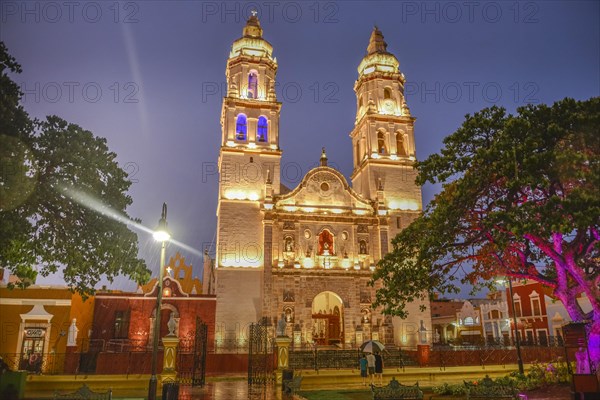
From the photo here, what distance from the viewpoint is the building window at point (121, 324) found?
29.3 meters

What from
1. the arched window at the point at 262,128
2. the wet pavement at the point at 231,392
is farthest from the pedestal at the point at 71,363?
the arched window at the point at 262,128

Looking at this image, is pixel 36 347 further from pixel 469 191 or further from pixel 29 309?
pixel 469 191

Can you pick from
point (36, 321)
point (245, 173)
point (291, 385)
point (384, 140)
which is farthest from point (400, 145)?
point (36, 321)

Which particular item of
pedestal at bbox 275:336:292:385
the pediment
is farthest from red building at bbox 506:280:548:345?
pedestal at bbox 275:336:292:385

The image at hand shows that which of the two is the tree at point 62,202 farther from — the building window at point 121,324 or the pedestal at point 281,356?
the building window at point 121,324

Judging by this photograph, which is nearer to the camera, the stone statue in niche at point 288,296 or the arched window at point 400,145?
the stone statue in niche at point 288,296

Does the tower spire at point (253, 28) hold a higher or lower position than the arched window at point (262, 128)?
higher

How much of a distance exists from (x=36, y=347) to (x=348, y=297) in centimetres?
1871

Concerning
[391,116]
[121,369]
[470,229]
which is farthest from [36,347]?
[391,116]

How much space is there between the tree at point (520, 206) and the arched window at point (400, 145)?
21.7m

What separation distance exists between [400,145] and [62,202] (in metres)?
29.4

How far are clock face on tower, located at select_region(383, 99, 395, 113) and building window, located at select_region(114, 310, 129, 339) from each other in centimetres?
2425

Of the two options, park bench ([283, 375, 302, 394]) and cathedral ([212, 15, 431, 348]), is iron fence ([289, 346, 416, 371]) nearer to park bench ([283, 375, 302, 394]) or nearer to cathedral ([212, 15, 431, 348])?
cathedral ([212, 15, 431, 348])

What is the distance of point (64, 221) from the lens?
43.8ft
